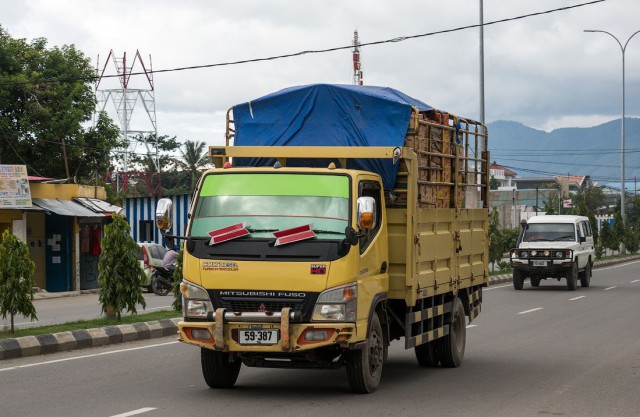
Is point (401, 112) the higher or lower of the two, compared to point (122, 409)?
higher

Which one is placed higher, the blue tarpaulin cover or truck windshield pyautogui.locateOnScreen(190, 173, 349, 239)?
the blue tarpaulin cover

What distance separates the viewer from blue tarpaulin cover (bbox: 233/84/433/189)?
455 inches

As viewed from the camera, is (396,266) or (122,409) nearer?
(122,409)

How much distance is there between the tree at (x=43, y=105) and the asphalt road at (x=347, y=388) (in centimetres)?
2781

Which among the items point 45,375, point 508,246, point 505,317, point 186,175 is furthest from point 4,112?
point 186,175

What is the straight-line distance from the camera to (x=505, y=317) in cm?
2136

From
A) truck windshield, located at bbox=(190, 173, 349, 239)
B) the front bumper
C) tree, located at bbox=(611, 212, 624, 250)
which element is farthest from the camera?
tree, located at bbox=(611, 212, 624, 250)

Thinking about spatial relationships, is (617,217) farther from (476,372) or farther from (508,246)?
(476,372)

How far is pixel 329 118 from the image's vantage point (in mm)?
11633

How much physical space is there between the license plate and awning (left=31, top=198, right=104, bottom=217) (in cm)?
2292

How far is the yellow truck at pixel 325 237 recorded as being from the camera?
9.73m

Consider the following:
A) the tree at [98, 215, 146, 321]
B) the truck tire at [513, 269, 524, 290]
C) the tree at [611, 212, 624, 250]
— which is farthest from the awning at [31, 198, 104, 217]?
the tree at [611, 212, 624, 250]

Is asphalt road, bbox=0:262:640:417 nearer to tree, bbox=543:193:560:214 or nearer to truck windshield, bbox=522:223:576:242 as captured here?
truck windshield, bbox=522:223:576:242

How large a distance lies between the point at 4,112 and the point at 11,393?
33817 mm
